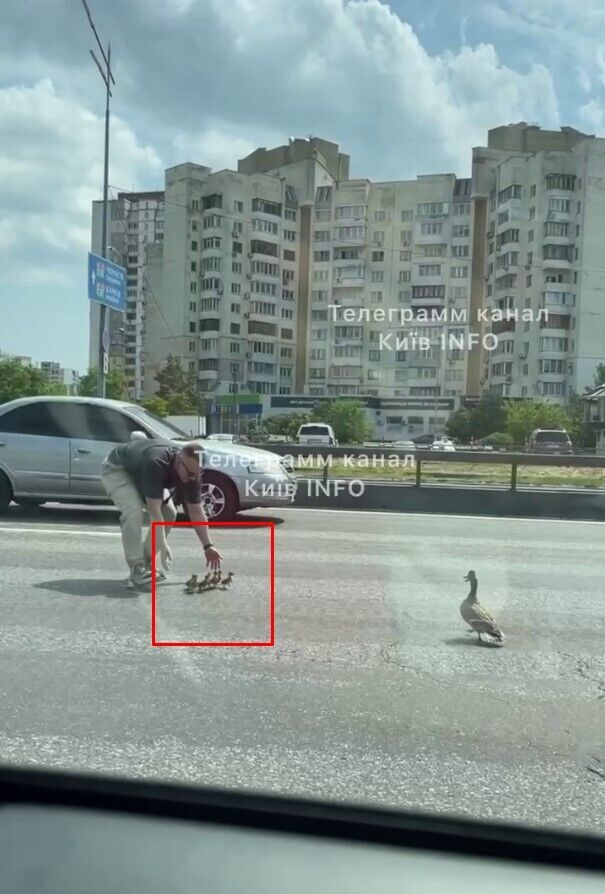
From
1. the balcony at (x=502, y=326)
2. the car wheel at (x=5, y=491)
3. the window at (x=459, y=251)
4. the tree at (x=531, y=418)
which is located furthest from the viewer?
the car wheel at (x=5, y=491)

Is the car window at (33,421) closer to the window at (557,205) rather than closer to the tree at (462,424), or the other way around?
the tree at (462,424)

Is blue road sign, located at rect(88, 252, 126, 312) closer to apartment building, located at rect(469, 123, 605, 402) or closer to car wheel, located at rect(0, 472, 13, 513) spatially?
apartment building, located at rect(469, 123, 605, 402)

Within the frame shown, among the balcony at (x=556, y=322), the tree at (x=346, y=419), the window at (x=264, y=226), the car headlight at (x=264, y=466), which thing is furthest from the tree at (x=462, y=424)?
the window at (x=264, y=226)

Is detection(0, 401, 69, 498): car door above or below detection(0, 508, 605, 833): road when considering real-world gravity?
above

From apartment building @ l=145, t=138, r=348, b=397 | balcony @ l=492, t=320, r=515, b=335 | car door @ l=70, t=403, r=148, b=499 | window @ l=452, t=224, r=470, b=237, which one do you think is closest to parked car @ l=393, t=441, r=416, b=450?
apartment building @ l=145, t=138, r=348, b=397

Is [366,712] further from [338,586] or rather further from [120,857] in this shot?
[338,586]

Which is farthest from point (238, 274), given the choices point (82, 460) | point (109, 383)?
point (82, 460)
